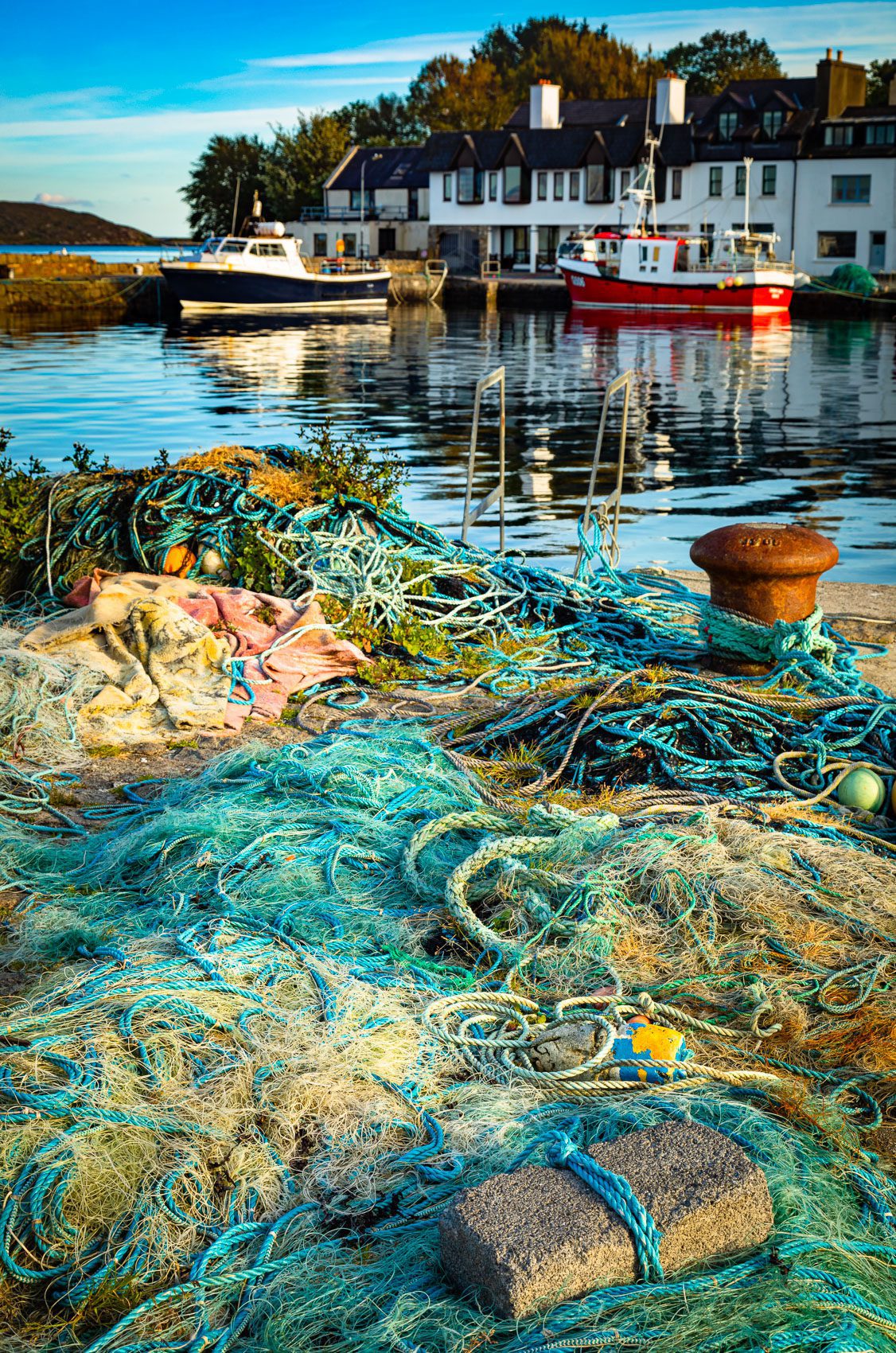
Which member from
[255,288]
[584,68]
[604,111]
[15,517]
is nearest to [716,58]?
[584,68]

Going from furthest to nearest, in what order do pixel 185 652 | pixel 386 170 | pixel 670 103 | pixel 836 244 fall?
pixel 386 170
pixel 670 103
pixel 836 244
pixel 185 652

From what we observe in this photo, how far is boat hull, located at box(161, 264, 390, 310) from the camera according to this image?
49531mm

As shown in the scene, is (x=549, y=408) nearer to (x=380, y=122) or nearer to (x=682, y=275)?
(x=682, y=275)

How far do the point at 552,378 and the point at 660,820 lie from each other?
88.7ft

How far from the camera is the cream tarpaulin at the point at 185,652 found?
6.03 metres

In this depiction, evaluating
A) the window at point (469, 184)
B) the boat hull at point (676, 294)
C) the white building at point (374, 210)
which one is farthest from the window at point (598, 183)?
the boat hull at point (676, 294)

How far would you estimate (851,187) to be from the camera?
54.0m

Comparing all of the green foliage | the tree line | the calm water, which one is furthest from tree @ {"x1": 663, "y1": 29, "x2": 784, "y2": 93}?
the green foliage

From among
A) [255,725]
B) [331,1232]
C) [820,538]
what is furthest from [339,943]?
[820,538]

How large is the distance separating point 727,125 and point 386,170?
20546 millimetres

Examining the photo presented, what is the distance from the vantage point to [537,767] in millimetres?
5160

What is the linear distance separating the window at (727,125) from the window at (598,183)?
5.77 metres

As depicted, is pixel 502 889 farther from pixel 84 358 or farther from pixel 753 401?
pixel 84 358

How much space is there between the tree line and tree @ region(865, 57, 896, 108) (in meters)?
0.41
